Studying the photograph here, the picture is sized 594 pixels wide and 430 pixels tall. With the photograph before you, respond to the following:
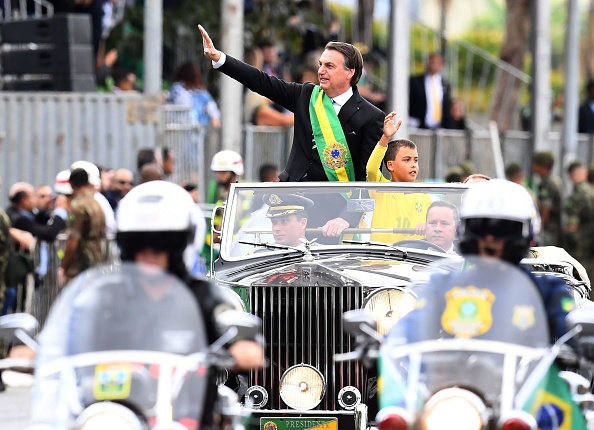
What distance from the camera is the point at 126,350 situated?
23.1 feet

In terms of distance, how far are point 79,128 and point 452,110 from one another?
22.7 feet

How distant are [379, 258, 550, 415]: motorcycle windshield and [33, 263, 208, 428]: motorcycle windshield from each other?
0.88 meters

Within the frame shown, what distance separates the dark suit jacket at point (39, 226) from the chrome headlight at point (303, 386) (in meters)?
6.13

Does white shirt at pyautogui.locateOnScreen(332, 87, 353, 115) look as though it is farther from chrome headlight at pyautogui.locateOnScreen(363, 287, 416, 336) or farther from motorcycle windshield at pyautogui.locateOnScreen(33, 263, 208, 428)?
motorcycle windshield at pyautogui.locateOnScreen(33, 263, 208, 428)

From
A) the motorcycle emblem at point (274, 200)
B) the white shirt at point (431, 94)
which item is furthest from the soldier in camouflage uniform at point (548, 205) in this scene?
the motorcycle emblem at point (274, 200)

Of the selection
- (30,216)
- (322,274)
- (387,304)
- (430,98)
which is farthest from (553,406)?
(430,98)

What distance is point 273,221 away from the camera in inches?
448

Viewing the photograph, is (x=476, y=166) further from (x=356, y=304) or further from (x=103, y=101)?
(x=356, y=304)

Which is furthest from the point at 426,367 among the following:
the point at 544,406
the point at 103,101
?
the point at 103,101

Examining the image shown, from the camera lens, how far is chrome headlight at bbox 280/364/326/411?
414 inches

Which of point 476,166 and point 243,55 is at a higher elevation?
point 243,55

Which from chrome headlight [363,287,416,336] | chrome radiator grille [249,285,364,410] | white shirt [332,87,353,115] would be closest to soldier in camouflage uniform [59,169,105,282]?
white shirt [332,87,353,115]

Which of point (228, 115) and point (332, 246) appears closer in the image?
point (332, 246)

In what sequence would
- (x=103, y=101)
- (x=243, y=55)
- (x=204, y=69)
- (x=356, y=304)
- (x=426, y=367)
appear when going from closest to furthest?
(x=426, y=367) → (x=356, y=304) → (x=103, y=101) → (x=243, y=55) → (x=204, y=69)
